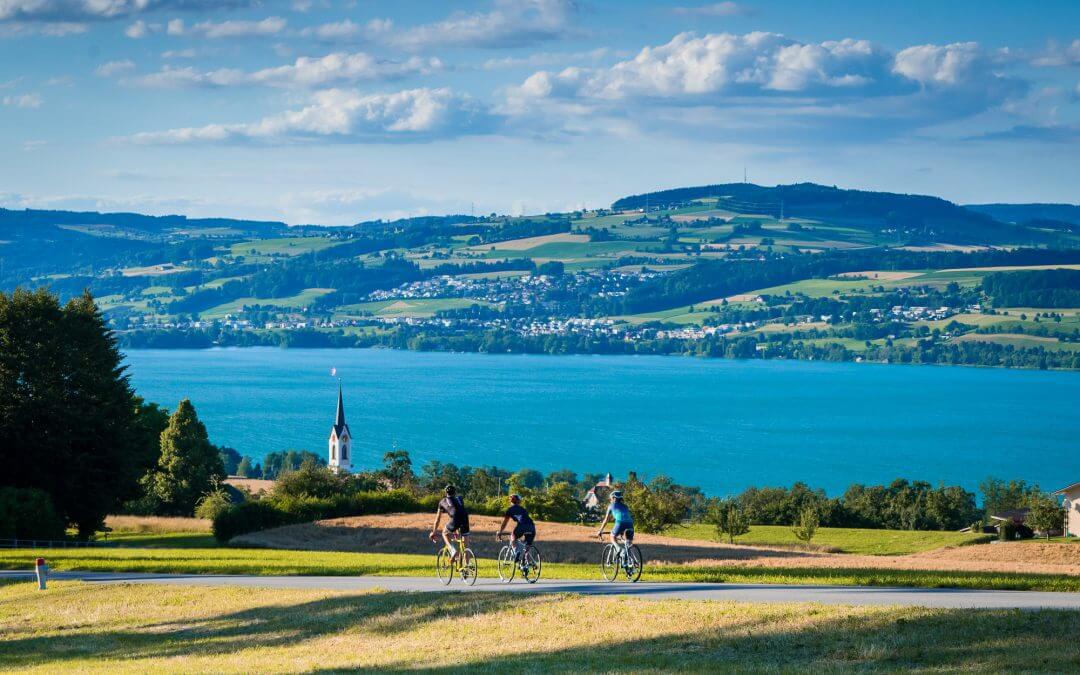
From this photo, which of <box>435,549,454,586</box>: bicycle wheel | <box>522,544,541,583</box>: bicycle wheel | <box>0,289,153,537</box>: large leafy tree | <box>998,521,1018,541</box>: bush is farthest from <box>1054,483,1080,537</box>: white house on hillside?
<box>522,544,541,583</box>: bicycle wheel

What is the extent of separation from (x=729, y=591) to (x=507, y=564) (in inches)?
171

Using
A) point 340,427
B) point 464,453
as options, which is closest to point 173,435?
point 340,427

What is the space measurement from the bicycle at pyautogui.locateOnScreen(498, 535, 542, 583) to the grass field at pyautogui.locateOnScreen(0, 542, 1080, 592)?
1.17 meters

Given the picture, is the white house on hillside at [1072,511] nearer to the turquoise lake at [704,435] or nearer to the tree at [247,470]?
the turquoise lake at [704,435]

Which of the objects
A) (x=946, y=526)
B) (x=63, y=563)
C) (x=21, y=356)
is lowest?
(x=946, y=526)

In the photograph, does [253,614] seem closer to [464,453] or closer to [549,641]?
[549,641]

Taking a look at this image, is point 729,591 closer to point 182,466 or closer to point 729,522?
point 729,522

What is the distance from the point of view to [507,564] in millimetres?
22516

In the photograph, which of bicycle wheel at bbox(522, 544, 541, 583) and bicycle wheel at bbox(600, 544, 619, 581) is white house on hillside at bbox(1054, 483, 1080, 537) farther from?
bicycle wheel at bbox(522, 544, 541, 583)

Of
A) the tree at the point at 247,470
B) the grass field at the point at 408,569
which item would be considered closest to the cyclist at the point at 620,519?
the grass field at the point at 408,569

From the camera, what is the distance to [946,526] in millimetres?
79250

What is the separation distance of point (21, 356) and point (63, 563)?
1899 cm

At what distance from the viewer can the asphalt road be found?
18.4 meters

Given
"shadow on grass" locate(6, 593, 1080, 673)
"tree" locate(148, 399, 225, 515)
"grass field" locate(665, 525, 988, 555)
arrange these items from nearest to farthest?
1. "shadow on grass" locate(6, 593, 1080, 673)
2. "grass field" locate(665, 525, 988, 555)
3. "tree" locate(148, 399, 225, 515)
